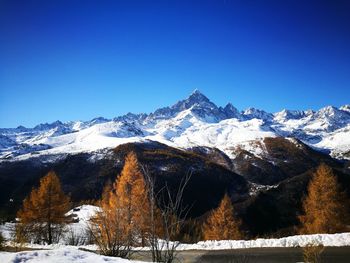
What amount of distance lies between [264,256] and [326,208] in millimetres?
21491

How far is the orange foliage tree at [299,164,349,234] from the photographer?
3347 centimetres

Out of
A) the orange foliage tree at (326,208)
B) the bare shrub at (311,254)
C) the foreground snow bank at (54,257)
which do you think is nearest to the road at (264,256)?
the bare shrub at (311,254)

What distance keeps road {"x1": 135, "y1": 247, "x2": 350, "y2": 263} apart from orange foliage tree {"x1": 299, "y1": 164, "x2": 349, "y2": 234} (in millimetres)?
19025

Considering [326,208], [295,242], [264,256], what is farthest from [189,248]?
[326,208]

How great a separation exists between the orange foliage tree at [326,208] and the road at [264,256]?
19.0m

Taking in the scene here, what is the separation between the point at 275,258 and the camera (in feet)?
48.6

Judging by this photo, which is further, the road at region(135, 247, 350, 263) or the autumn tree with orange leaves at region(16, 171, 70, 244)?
the autumn tree with orange leaves at region(16, 171, 70, 244)

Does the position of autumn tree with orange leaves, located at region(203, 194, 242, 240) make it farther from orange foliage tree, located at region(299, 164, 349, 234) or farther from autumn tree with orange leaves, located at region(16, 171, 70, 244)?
autumn tree with orange leaves, located at region(16, 171, 70, 244)

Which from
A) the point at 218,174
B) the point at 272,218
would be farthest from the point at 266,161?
the point at 272,218

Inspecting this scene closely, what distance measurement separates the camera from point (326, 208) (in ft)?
111

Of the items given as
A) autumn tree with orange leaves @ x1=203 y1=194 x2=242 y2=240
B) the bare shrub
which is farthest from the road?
autumn tree with orange leaves @ x1=203 y1=194 x2=242 y2=240

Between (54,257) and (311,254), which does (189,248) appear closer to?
(311,254)

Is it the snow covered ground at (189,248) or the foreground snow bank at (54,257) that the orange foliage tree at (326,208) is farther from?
the foreground snow bank at (54,257)

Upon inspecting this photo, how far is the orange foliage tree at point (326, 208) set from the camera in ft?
110
